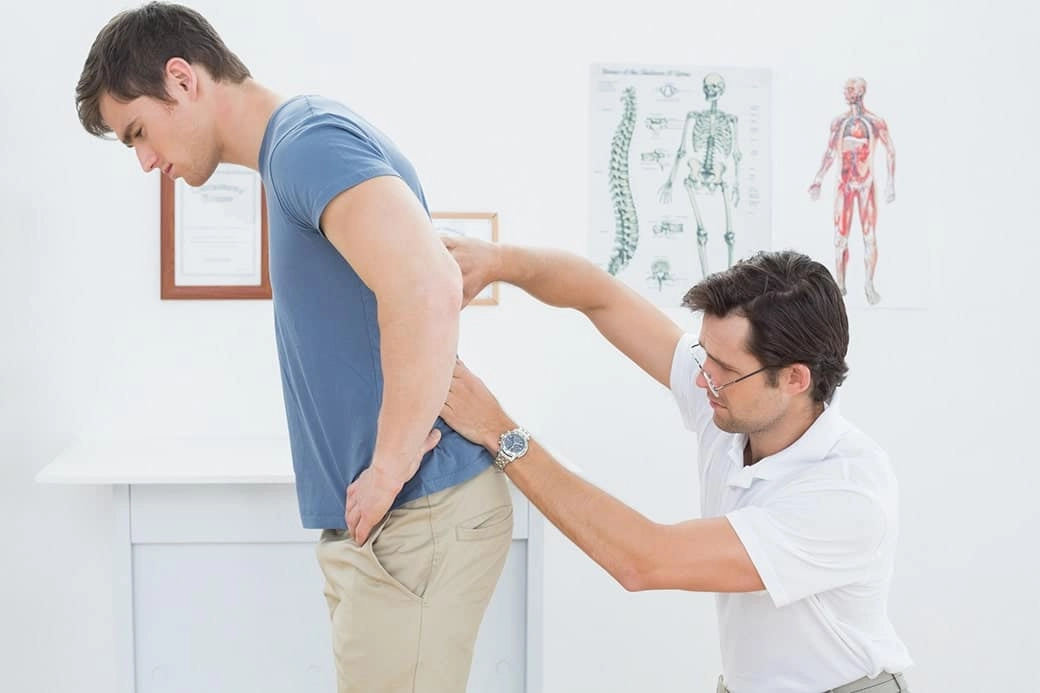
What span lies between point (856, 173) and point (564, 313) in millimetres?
778

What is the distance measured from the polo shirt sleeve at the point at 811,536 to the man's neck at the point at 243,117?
754 mm

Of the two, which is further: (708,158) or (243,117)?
(708,158)

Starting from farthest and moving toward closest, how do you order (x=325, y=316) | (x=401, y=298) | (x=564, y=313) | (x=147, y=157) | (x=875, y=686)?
(x=564, y=313) → (x=875, y=686) → (x=147, y=157) → (x=325, y=316) → (x=401, y=298)

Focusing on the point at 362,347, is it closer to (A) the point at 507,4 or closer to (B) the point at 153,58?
(B) the point at 153,58

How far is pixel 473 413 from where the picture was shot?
4.14ft

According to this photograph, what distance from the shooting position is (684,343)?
171cm

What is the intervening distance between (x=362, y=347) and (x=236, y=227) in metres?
1.30

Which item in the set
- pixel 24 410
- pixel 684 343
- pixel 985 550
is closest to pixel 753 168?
pixel 684 343

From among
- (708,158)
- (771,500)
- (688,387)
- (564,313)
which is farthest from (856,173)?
(771,500)

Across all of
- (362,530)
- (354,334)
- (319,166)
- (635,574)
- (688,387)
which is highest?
(319,166)

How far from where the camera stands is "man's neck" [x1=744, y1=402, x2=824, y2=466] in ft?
4.80

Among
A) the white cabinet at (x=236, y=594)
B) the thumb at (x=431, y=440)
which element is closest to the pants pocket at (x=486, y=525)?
the thumb at (x=431, y=440)

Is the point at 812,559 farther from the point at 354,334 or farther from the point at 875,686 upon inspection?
the point at 354,334

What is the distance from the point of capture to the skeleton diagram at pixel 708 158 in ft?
8.11
